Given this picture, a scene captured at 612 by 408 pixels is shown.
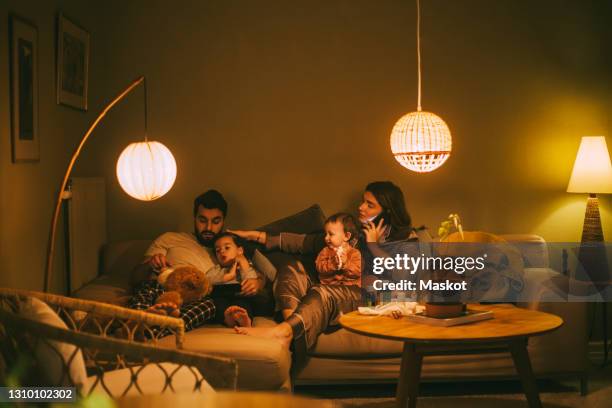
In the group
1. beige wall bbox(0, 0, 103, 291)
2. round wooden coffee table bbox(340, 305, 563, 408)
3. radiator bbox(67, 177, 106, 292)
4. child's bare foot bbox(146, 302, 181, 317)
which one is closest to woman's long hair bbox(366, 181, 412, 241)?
round wooden coffee table bbox(340, 305, 563, 408)

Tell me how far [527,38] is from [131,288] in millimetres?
3038

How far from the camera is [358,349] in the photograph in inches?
145

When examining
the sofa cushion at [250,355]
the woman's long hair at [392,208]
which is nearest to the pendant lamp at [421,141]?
the woman's long hair at [392,208]

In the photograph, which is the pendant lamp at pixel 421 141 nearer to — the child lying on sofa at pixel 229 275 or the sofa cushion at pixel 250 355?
the child lying on sofa at pixel 229 275

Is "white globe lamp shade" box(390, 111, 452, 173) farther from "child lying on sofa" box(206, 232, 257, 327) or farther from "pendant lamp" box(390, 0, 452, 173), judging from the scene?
"child lying on sofa" box(206, 232, 257, 327)

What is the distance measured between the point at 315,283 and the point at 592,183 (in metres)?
1.86

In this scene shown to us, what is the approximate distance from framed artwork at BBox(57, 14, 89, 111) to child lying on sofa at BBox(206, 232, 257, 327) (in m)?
1.15

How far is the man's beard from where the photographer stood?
164 inches

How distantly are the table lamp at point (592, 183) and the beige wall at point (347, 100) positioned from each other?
316 millimetres

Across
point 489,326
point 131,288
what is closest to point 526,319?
point 489,326

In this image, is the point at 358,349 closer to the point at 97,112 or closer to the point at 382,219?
the point at 382,219

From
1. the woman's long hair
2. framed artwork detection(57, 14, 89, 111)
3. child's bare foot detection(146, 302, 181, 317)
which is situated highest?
framed artwork detection(57, 14, 89, 111)

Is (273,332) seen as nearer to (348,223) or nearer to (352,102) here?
(348,223)

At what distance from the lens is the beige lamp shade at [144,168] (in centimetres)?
370
